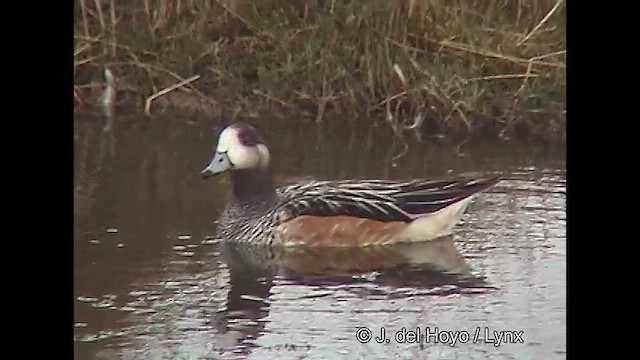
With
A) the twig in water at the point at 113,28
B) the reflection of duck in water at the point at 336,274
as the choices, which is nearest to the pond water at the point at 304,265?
the reflection of duck in water at the point at 336,274

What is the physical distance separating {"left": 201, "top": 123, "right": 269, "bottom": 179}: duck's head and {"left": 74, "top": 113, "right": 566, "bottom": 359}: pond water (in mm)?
18

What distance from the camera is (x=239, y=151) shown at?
2.96 metres

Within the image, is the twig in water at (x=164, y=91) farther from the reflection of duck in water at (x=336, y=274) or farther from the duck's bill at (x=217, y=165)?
the reflection of duck in water at (x=336, y=274)

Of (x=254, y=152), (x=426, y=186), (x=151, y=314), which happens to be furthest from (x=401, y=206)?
(x=151, y=314)

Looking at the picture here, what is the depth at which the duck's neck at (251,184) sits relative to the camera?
296cm

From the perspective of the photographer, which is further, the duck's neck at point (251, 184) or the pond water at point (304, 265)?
the duck's neck at point (251, 184)

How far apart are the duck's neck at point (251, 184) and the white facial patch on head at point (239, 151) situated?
1cm

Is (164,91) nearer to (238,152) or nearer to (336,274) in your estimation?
(238,152)

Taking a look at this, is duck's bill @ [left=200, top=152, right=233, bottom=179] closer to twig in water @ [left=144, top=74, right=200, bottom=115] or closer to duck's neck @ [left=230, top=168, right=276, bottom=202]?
duck's neck @ [left=230, top=168, right=276, bottom=202]

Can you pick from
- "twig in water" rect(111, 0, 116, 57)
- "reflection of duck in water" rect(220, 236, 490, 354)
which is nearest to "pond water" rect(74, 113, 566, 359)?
"reflection of duck in water" rect(220, 236, 490, 354)

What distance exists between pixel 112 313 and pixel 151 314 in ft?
0.20

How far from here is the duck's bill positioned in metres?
2.96

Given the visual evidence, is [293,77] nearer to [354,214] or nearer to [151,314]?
[354,214]
